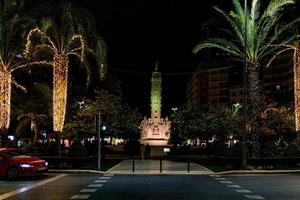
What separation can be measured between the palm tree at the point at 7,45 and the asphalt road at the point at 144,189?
33.6ft

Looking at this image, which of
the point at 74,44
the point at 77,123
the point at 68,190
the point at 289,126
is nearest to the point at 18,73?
the point at 77,123

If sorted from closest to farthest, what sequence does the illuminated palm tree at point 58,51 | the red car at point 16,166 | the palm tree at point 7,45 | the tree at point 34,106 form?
the red car at point 16,166 → the palm tree at point 7,45 → the illuminated palm tree at point 58,51 → the tree at point 34,106

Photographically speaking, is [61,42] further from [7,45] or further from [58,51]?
[7,45]

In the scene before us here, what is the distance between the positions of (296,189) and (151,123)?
62.9 metres

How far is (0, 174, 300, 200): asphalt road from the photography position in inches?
701

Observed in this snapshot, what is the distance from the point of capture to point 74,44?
36.3m

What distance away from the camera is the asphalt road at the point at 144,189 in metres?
17.8

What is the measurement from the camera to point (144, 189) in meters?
20.4

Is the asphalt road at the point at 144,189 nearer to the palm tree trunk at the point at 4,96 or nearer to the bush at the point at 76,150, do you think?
the bush at the point at 76,150

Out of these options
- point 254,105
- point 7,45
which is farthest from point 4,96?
point 254,105

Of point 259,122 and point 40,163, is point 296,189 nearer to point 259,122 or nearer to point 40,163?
point 40,163

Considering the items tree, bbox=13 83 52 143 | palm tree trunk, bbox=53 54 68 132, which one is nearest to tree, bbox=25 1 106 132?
palm tree trunk, bbox=53 54 68 132

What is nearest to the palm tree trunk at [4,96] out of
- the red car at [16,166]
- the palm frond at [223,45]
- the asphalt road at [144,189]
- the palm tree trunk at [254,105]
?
the red car at [16,166]

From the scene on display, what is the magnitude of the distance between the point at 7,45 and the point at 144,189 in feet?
58.9
